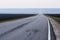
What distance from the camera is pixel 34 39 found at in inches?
285

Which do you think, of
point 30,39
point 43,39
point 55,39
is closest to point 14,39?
point 30,39

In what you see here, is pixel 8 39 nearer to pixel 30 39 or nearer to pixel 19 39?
pixel 19 39

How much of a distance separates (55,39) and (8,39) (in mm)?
1910

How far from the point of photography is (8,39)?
7.12 metres

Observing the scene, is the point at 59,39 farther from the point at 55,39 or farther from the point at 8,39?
the point at 8,39

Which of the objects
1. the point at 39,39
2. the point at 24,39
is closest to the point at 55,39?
the point at 39,39

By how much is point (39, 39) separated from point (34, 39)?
21 centimetres

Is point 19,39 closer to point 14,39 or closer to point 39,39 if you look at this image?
point 14,39

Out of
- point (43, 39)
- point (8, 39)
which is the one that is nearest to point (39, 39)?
point (43, 39)

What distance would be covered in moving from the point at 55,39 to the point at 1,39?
2184 mm

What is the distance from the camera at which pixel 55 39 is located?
7.39m

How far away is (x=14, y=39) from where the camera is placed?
7.17 m

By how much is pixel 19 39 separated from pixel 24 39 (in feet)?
0.66

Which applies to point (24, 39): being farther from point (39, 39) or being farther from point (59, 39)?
point (59, 39)
